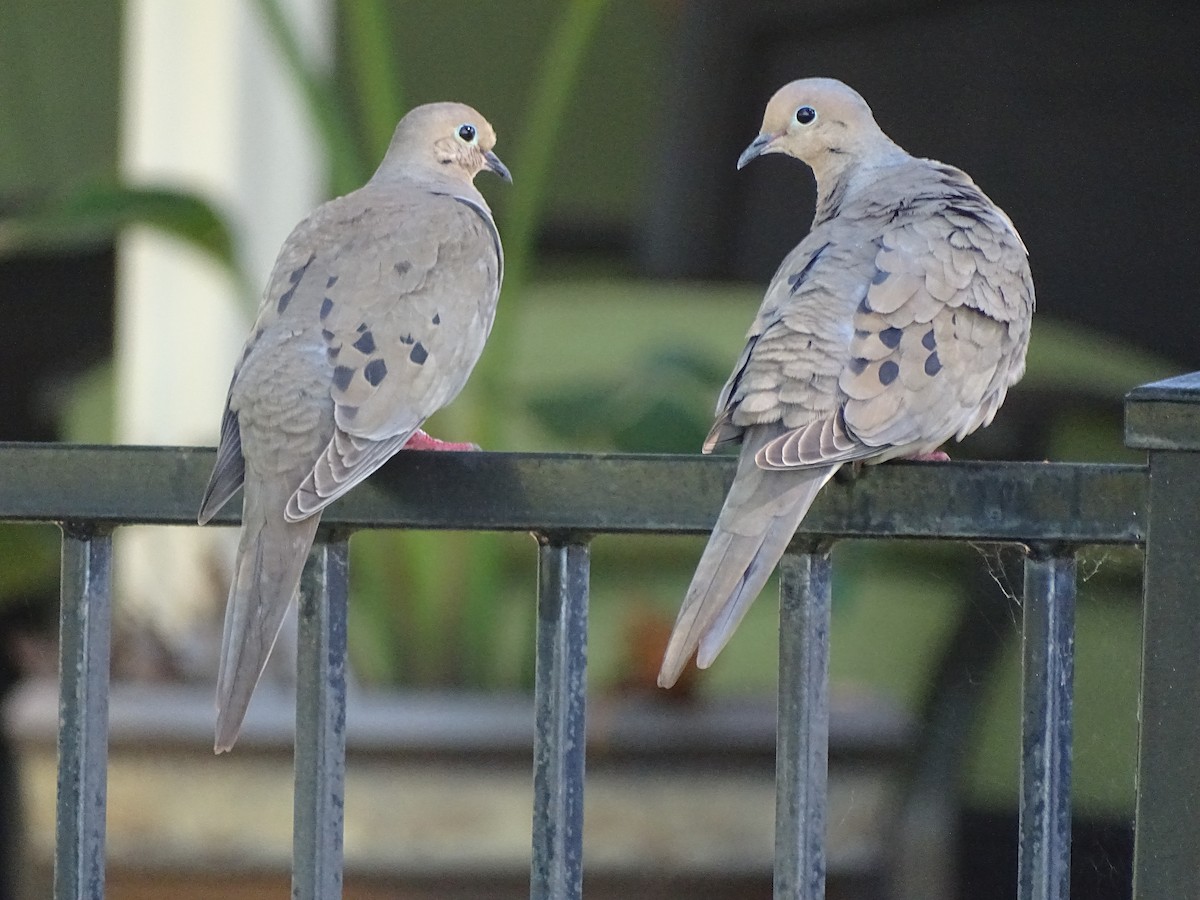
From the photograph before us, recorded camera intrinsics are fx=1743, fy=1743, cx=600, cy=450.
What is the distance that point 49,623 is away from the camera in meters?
4.71

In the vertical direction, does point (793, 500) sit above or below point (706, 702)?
above

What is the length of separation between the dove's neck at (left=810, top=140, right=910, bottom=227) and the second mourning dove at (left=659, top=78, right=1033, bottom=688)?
0.02m

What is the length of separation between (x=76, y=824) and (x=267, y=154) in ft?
8.48

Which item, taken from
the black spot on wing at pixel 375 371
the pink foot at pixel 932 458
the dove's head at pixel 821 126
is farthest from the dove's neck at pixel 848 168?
the black spot on wing at pixel 375 371

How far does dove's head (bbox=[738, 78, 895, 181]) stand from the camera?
1.87 meters

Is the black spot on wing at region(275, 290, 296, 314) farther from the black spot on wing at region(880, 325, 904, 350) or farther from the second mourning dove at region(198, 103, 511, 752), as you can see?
the black spot on wing at region(880, 325, 904, 350)

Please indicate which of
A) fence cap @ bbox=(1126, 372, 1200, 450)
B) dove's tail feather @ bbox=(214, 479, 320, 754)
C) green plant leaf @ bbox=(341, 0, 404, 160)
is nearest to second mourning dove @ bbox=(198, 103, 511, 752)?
dove's tail feather @ bbox=(214, 479, 320, 754)

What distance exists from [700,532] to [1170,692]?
34 centimetres

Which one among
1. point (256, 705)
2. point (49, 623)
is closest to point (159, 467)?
point (256, 705)

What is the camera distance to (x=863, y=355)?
4.98 ft

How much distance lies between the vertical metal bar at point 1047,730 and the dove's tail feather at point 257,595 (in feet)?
1.70

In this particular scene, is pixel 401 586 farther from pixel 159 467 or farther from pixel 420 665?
pixel 159 467

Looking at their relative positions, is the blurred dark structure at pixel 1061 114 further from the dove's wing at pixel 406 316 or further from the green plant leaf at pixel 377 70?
the dove's wing at pixel 406 316

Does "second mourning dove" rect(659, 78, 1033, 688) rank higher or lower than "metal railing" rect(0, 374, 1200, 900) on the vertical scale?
higher
